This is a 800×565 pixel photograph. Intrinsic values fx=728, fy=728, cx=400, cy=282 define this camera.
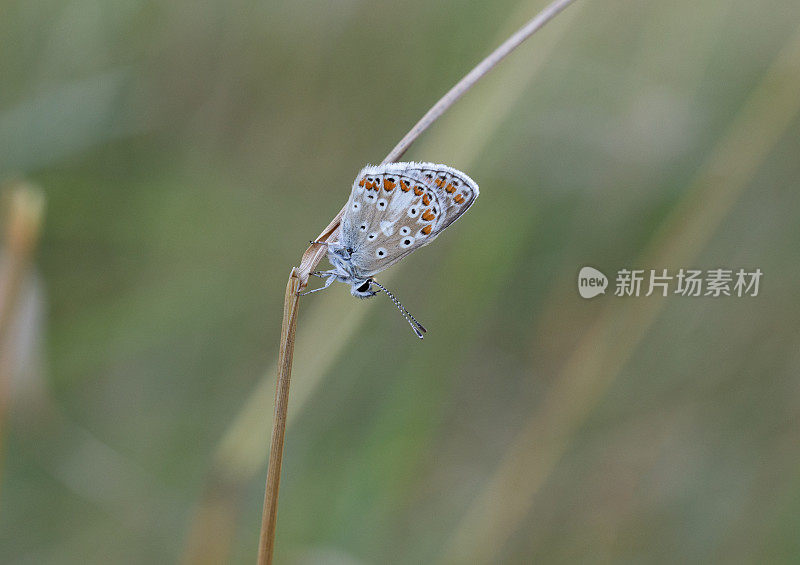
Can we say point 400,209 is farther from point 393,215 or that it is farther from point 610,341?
point 610,341

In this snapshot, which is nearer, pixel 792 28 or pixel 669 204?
pixel 669 204

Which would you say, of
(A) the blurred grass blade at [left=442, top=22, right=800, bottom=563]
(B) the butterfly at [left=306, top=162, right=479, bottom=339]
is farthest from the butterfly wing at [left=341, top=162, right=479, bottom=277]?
(A) the blurred grass blade at [left=442, top=22, right=800, bottom=563]

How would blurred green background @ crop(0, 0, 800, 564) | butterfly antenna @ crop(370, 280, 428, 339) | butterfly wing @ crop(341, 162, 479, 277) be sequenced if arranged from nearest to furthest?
butterfly wing @ crop(341, 162, 479, 277)
butterfly antenna @ crop(370, 280, 428, 339)
blurred green background @ crop(0, 0, 800, 564)

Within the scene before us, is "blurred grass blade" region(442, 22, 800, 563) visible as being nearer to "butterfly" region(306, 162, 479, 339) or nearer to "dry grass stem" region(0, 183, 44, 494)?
"butterfly" region(306, 162, 479, 339)

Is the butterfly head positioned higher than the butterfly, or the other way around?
the butterfly

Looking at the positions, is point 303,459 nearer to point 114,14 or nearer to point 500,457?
point 500,457

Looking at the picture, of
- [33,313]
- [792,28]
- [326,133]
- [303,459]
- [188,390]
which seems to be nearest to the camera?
[33,313]

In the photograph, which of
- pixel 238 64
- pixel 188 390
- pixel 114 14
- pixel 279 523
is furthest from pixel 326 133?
pixel 279 523
